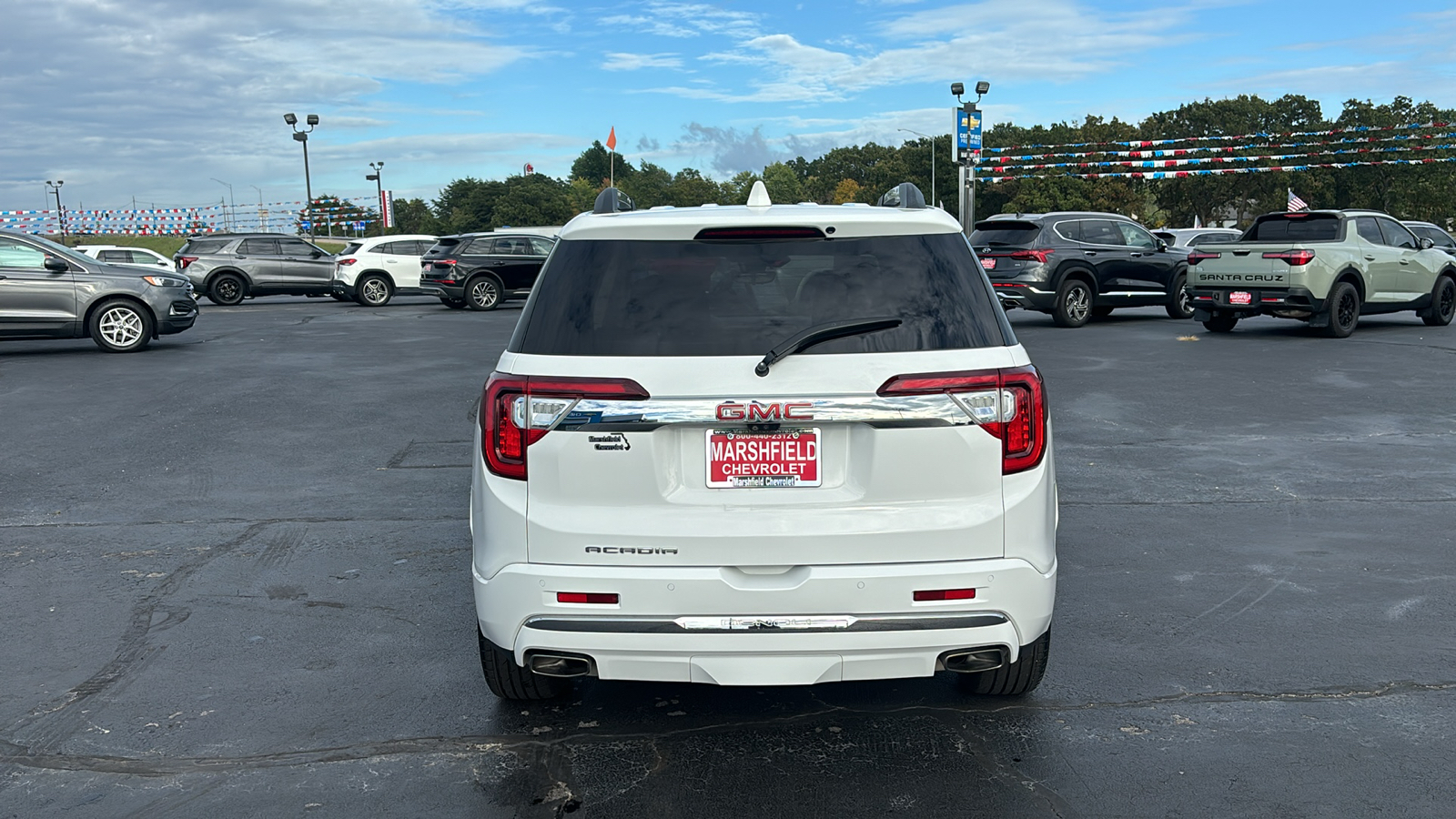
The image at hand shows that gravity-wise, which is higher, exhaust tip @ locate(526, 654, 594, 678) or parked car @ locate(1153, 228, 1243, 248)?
parked car @ locate(1153, 228, 1243, 248)

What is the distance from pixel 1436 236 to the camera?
75.2ft

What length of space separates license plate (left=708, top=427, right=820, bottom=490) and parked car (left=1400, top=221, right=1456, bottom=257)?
1980cm

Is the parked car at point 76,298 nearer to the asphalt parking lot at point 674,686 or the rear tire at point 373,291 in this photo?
the asphalt parking lot at point 674,686

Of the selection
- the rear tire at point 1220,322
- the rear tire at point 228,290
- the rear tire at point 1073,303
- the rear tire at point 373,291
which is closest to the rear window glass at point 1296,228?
the rear tire at point 1220,322

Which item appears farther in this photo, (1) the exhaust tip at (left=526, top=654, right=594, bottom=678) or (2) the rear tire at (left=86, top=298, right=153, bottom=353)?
(2) the rear tire at (left=86, top=298, right=153, bottom=353)

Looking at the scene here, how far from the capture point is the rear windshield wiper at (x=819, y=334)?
3471 millimetres

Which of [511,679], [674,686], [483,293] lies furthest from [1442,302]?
[511,679]

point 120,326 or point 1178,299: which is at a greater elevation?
point 120,326

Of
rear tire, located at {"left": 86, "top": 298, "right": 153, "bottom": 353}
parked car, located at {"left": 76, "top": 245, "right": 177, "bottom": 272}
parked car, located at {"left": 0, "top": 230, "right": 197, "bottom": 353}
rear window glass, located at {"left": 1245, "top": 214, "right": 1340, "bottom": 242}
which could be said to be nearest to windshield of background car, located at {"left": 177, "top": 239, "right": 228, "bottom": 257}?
parked car, located at {"left": 76, "top": 245, "right": 177, "bottom": 272}

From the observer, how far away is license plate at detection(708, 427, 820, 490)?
3498 millimetres

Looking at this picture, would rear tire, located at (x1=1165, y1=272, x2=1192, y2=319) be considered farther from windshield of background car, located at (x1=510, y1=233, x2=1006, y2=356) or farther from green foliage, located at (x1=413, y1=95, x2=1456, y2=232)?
green foliage, located at (x1=413, y1=95, x2=1456, y2=232)

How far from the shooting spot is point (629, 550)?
350cm

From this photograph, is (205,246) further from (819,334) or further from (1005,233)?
(819,334)

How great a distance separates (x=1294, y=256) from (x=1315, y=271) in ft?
1.29
